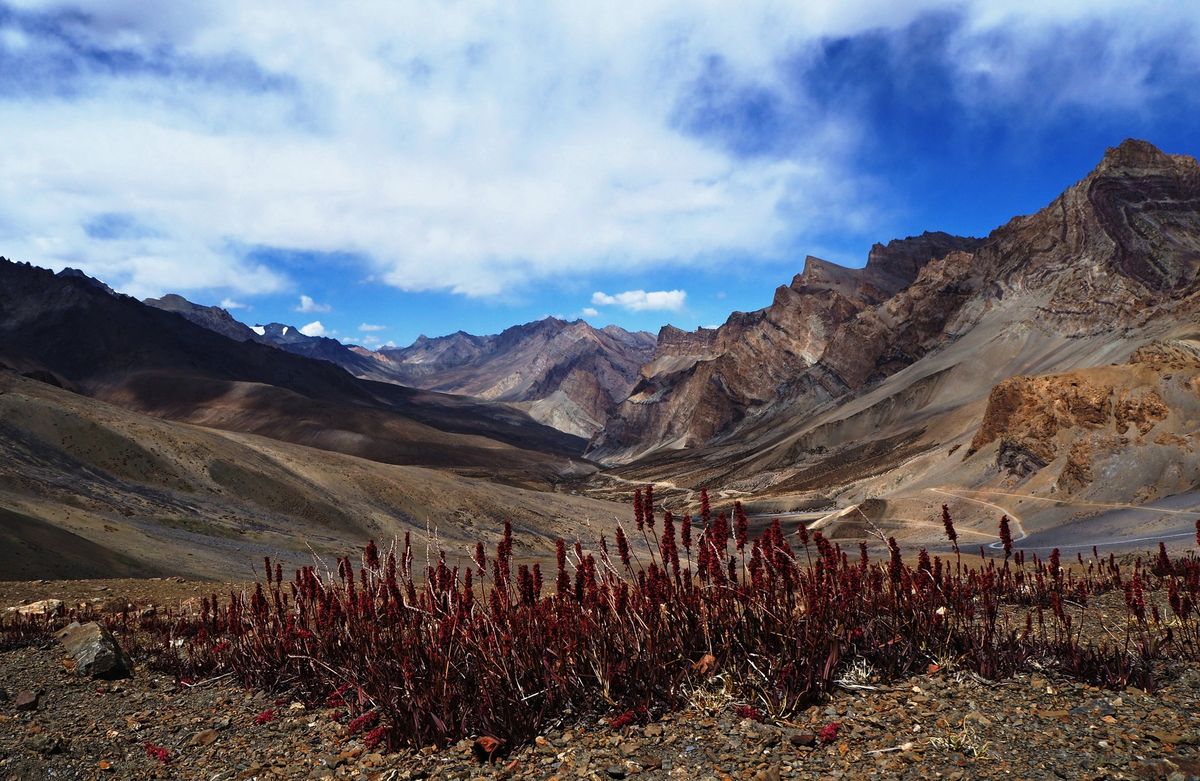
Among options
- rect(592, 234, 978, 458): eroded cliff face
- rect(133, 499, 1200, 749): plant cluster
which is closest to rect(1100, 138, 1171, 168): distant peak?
rect(592, 234, 978, 458): eroded cliff face

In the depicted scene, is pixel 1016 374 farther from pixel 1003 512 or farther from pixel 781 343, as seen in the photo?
pixel 781 343

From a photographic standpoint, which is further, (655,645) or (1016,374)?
(1016,374)

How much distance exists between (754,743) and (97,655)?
22.8ft

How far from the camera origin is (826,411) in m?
123

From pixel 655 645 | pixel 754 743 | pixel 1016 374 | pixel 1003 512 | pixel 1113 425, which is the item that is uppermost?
pixel 1016 374

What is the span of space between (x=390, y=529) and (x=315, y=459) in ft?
34.7

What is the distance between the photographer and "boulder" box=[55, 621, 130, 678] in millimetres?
7199

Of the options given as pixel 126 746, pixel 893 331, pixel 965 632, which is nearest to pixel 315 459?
pixel 126 746

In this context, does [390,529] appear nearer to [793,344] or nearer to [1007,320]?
[1007,320]

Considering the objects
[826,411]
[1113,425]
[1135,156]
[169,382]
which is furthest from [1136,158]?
[169,382]

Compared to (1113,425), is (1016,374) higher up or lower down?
higher up

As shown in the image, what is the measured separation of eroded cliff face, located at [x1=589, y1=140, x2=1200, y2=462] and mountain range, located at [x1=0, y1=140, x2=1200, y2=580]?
417 millimetres

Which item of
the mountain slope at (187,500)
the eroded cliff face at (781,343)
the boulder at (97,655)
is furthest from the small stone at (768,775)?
the eroded cliff face at (781,343)

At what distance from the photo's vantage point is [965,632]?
16.4ft
